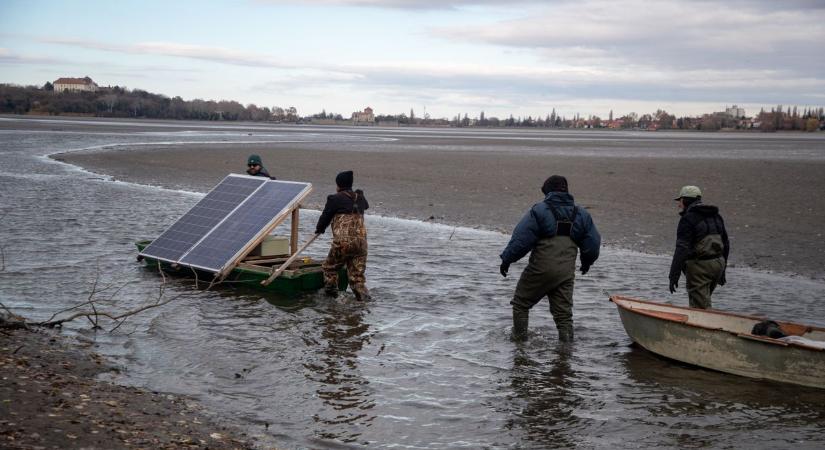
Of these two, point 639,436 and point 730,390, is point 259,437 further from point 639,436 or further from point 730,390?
point 730,390

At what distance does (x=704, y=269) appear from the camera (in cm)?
944

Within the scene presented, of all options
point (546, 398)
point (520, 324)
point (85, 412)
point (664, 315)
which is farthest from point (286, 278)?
point (85, 412)

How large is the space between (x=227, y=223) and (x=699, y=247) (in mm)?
6900

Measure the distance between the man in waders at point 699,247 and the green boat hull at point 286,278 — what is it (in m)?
4.65

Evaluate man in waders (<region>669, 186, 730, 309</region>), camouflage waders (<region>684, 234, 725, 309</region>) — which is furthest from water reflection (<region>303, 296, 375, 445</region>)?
camouflage waders (<region>684, 234, 725, 309</region>)

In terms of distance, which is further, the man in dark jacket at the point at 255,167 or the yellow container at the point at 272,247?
the man in dark jacket at the point at 255,167

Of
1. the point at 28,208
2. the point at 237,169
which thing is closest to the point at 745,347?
A: the point at 28,208

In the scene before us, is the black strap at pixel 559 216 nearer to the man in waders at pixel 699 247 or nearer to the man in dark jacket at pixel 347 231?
the man in waders at pixel 699 247

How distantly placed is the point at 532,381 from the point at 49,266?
831 cm

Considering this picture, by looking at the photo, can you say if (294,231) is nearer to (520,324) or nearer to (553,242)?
(520,324)

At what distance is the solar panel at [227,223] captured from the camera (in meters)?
11.8

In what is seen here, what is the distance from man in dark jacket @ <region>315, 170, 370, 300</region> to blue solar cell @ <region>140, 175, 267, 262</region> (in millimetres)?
2281

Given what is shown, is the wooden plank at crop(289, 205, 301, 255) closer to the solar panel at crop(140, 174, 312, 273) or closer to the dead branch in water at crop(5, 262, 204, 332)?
the solar panel at crop(140, 174, 312, 273)

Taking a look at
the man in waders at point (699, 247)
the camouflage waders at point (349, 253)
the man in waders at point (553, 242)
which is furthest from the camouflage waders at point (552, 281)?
the camouflage waders at point (349, 253)
